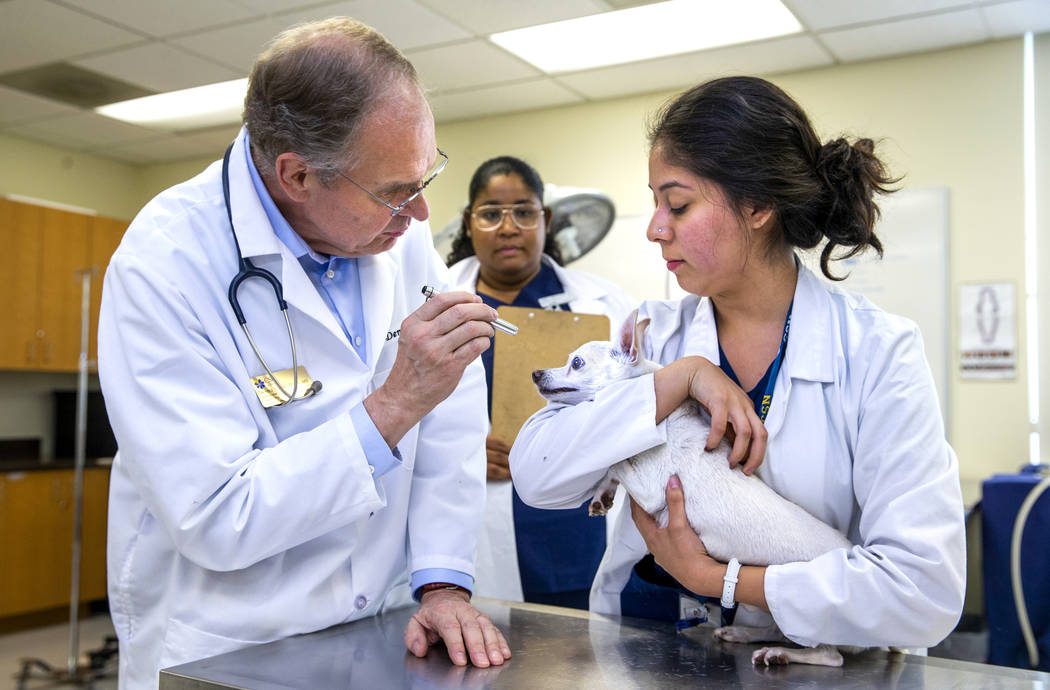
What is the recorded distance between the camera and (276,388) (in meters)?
1.30

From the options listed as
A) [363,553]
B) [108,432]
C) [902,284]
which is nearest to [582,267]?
[902,284]

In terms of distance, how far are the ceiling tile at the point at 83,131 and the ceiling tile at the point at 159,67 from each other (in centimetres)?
96

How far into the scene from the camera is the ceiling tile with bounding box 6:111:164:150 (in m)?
6.11

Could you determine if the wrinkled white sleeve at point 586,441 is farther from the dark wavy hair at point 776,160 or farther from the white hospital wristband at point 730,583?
the dark wavy hair at point 776,160

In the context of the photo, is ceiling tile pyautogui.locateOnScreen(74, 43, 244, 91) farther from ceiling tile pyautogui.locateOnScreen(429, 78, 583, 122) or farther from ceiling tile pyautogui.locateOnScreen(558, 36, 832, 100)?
ceiling tile pyautogui.locateOnScreen(558, 36, 832, 100)

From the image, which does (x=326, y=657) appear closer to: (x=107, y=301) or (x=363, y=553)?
(x=363, y=553)

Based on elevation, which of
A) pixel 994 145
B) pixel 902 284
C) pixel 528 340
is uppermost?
pixel 994 145

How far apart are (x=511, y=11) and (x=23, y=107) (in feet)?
11.5

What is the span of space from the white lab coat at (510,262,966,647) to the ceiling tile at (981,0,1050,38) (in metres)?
3.63

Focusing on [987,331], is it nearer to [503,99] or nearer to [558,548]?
[503,99]

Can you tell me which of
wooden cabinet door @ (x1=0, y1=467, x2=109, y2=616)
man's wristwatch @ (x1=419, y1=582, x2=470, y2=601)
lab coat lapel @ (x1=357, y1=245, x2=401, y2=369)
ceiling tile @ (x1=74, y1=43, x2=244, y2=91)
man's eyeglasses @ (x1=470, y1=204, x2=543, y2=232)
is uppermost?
ceiling tile @ (x1=74, y1=43, x2=244, y2=91)

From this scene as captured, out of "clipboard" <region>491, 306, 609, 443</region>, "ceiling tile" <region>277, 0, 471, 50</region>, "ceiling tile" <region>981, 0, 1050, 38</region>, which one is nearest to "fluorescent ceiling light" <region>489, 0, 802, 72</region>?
"ceiling tile" <region>277, 0, 471, 50</region>

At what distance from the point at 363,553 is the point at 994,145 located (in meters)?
4.34

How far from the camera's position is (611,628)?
1363mm
